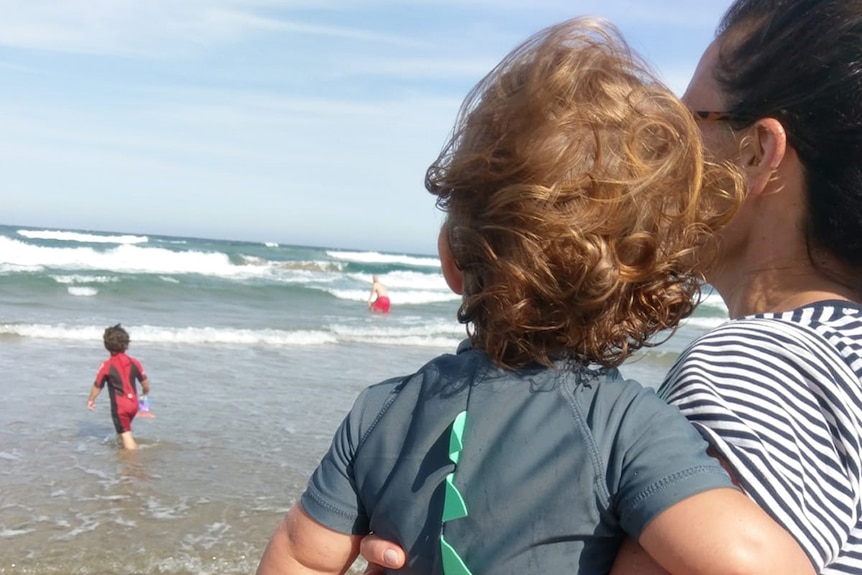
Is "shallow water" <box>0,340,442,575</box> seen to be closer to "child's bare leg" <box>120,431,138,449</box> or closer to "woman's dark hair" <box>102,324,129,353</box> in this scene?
"child's bare leg" <box>120,431,138,449</box>

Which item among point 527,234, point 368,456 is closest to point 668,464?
point 527,234

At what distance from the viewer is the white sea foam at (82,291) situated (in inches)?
883

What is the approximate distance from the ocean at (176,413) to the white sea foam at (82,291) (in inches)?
2.0

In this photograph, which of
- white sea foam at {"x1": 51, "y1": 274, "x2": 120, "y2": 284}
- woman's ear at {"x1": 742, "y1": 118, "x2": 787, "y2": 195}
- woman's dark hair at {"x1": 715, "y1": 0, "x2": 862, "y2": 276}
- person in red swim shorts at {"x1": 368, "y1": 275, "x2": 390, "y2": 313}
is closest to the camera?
woman's dark hair at {"x1": 715, "y1": 0, "x2": 862, "y2": 276}

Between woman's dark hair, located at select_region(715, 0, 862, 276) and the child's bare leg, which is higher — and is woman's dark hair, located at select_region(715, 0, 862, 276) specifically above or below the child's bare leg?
above

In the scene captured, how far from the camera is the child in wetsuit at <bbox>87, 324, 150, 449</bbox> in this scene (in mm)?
8461

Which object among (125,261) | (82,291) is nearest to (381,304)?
(82,291)

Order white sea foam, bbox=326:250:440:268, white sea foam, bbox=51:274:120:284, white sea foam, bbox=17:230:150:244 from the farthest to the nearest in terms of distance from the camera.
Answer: white sea foam, bbox=326:250:440:268
white sea foam, bbox=17:230:150:244
white sea foam, bbox=51:274:120:284

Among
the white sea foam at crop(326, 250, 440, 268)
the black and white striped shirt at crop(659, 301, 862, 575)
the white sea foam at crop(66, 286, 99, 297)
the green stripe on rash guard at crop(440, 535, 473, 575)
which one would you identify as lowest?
the white sea foam at crop(326, 250, 440, 268)

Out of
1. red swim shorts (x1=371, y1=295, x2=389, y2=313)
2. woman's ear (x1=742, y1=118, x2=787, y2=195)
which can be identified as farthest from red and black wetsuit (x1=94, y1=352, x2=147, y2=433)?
red swim shorts (x1=371, y1=295, x2=389, y2=313)

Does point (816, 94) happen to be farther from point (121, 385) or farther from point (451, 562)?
point (121, 385)

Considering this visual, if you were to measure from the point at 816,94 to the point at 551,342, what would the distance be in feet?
1.92

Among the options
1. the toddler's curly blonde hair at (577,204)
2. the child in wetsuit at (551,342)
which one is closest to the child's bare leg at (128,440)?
the child in wetsuit at (551,342)

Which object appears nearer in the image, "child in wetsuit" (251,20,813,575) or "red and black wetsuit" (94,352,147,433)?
"child in wetsuit" (251,20,813,575)
